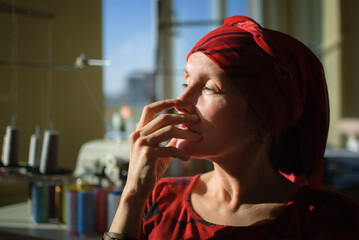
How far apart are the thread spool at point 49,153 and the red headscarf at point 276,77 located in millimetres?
1208

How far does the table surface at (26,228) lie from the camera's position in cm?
151

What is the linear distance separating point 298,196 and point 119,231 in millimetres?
422

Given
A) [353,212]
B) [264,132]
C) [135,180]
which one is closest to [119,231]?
[135,180]

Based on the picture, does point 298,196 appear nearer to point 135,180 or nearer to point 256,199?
point 256,199

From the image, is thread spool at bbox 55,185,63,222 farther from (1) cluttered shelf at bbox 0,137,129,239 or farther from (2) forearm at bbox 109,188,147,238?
(2) forearm at bbox 109,188,147,238

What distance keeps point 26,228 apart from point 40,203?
0.42ft

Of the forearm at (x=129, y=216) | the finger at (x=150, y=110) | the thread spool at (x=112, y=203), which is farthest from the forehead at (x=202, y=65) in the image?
the thread spool at (x=112, y=203)

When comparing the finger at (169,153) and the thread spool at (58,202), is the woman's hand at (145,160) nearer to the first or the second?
the finger at (169,153)

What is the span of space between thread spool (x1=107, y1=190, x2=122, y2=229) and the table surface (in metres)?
0.09

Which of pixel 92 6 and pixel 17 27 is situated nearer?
pixel 17 27

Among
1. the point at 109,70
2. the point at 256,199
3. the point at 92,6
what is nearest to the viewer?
the point at 256,199

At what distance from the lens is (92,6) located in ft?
7.09

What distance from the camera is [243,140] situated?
91 cm

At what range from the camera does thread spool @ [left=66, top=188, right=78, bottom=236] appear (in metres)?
1.53
